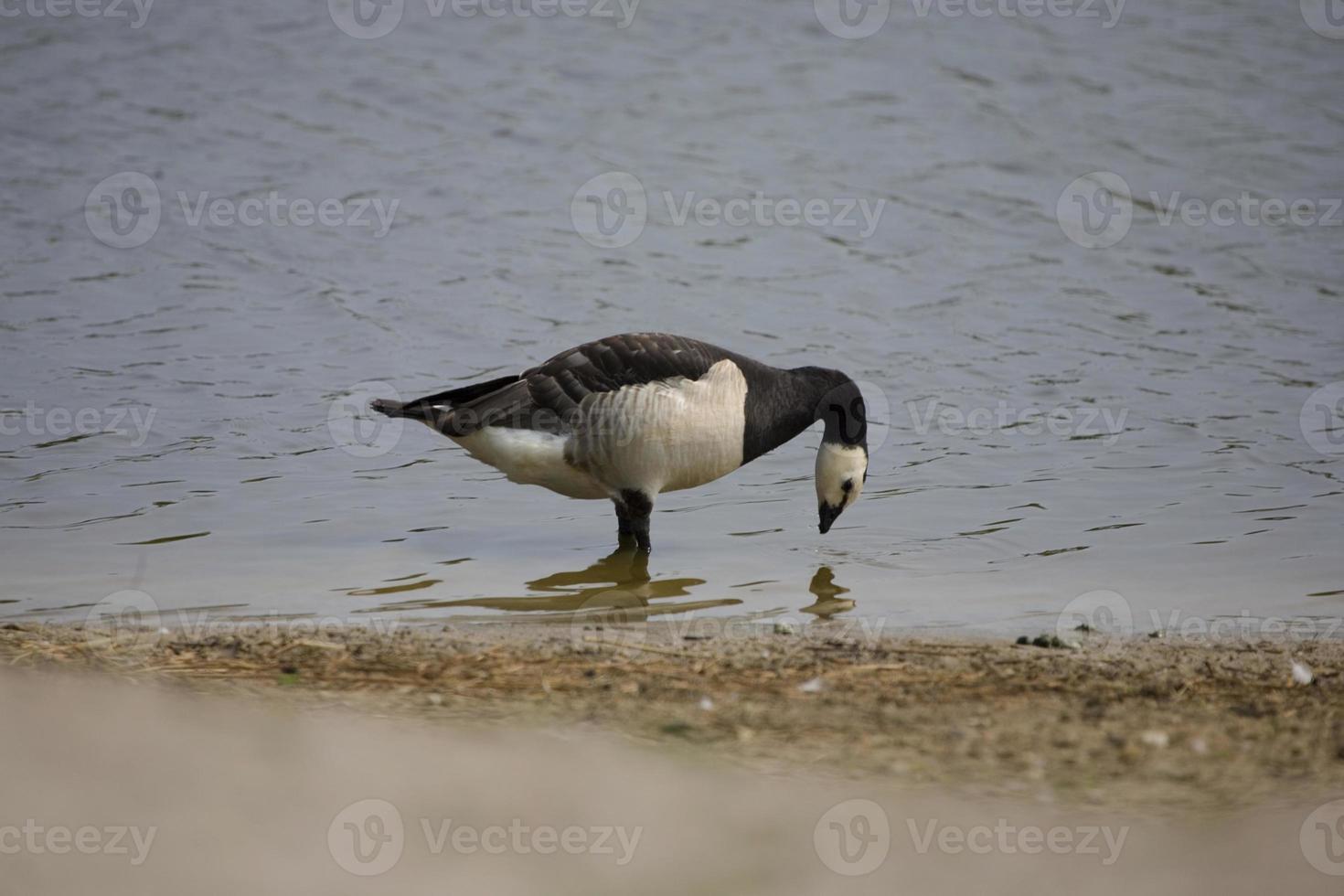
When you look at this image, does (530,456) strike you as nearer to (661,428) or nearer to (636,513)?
(636,513)

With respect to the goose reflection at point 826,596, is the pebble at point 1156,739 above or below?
above

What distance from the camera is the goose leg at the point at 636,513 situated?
930 cm

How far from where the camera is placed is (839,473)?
9359mm

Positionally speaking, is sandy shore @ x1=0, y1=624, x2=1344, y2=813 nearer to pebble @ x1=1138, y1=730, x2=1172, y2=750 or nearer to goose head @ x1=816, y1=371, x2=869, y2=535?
pebble @ x1=1138, y1=730, x2=1172, y2=750

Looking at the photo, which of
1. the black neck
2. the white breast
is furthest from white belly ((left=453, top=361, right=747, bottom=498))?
the black neck

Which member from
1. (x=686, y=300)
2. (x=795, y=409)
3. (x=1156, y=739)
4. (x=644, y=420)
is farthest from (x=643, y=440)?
(x=686, y=300)

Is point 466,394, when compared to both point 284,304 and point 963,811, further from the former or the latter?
point 284,304

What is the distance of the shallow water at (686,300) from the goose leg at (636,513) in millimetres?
210

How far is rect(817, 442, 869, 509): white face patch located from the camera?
9.36 m

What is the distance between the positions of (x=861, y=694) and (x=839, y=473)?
3.42 metres

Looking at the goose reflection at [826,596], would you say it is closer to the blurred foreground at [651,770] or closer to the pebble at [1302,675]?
the blurred foreground at [651,770]

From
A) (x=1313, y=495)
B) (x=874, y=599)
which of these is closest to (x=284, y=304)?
(x=874, y=599)

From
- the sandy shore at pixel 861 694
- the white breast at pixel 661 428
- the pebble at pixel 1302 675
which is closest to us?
the sandy shore at pixel 861 694

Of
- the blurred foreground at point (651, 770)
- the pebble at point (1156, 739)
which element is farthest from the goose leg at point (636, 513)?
the pebble at point (1156, 739)
